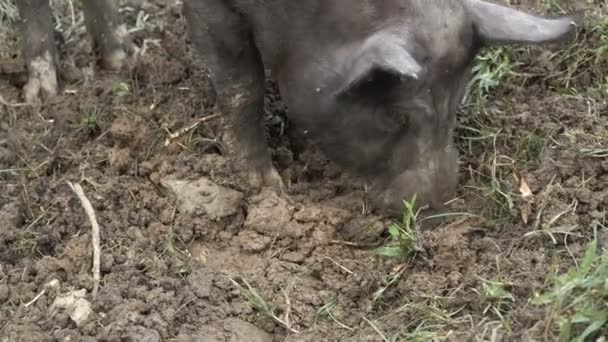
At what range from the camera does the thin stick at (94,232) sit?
3844 mm

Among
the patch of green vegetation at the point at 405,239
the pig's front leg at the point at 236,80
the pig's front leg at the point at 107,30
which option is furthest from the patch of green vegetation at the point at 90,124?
the patch of green vegetation at the point at 405,239

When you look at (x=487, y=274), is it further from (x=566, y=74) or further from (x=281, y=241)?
(x=566, y=74)

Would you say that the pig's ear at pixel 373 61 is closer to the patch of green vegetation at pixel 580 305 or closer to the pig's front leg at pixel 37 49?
the patch of green vegetation at pixel 580 305

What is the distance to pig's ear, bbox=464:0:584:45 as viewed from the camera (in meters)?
3.85

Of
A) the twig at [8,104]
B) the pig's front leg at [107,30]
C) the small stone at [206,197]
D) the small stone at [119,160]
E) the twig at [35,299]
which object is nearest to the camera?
the twig at [35,299]

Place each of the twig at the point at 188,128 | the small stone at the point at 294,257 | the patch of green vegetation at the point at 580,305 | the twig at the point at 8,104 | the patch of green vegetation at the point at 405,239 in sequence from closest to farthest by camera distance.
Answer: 1. the patch of green vegetation at the point at 580,305
2. the patch of green vegetation at the point at 405,239
3. the small stone at the point at 294,257
4. the twig at the point at 188,128
5. the twig at the point at 8,104

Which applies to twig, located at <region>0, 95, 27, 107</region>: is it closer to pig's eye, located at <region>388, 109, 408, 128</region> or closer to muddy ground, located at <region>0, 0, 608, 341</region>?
muddy ground, located at <region>0, 0, 608, 341</region>

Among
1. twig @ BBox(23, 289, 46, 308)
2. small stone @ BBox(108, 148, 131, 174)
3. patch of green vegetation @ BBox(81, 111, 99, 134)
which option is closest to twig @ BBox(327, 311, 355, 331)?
twig @ BBox(23, 289, 46, 308)

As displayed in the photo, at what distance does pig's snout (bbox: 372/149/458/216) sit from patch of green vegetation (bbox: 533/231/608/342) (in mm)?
964

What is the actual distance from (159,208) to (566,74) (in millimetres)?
2125

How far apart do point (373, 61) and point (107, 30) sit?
228 centimetres

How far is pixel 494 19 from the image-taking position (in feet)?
12.8

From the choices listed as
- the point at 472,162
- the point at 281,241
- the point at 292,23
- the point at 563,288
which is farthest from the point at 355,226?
the point at 563,288

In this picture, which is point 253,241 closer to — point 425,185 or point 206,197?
point 206,197
